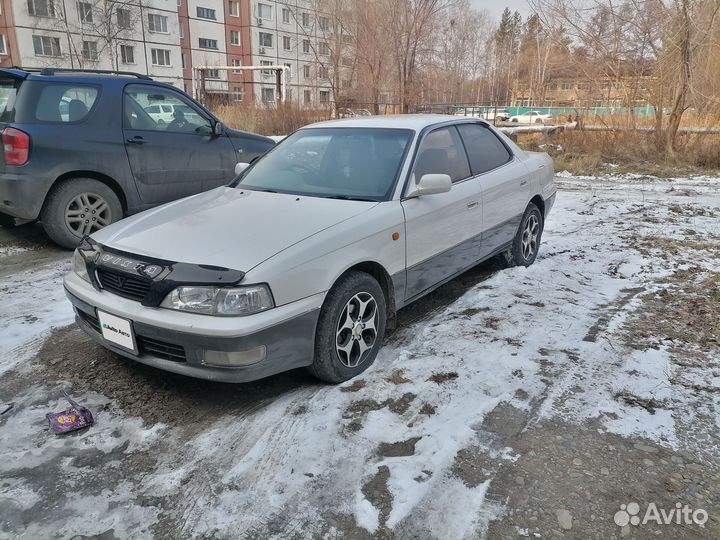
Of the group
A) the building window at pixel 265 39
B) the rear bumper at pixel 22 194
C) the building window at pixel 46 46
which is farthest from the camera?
the building window at pixel 265 39

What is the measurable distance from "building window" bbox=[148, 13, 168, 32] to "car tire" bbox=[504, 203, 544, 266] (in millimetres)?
46613

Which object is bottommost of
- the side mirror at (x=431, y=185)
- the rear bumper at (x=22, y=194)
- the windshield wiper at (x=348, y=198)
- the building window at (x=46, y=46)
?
the rear bumper at (x=22, y=194)

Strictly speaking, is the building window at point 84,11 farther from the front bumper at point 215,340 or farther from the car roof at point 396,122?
the front bumper at point 215,340

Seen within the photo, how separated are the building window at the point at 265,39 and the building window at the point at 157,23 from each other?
10.4 m

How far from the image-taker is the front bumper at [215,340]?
2.65 m

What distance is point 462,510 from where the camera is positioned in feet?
7.36

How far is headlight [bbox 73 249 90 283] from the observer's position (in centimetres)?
325

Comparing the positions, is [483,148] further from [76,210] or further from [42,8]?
[42,8]

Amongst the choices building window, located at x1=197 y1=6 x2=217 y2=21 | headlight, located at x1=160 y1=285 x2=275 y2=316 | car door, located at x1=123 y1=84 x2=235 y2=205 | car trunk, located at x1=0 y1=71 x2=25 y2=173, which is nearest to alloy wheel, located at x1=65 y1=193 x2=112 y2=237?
car door, located at x1=123 y1=84 x2=235 y2=205

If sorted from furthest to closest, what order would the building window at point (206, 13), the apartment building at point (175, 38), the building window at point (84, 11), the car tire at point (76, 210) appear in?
the building window at point (206, 13)
the building window at point (84, 11)
the apartment building at point (175, 38)
the car tire at point (76, 210)

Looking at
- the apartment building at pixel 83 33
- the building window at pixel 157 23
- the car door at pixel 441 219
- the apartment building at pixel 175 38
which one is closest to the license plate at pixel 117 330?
the car door at pixel 441 219

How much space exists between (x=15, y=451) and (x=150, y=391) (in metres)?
0.72

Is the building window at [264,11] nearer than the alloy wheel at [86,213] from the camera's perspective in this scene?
No

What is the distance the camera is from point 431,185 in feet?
11.9
